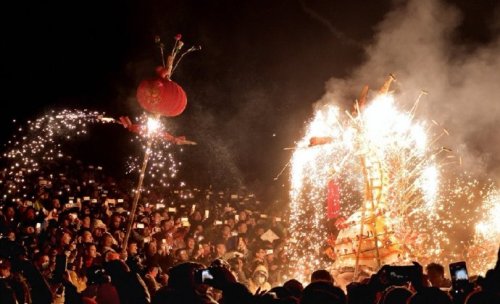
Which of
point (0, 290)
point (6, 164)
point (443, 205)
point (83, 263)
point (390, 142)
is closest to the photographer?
point (0, 290)

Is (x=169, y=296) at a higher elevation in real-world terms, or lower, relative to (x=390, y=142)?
lower

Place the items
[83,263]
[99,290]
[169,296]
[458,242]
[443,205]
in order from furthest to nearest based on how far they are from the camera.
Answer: [443,205], [458,242], [83,263], [99,290], [169,296]

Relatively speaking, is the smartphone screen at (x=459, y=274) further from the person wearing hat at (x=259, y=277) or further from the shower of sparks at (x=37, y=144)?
the shower of sparks at (x=37, y=144)

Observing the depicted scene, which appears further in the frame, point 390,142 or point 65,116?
point 65,116

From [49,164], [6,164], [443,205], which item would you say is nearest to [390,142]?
[49,164]

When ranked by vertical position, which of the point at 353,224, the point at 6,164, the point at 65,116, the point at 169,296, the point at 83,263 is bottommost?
the point at 169,296

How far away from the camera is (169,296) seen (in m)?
2.88

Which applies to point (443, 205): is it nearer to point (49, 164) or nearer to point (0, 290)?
point (49, 164)

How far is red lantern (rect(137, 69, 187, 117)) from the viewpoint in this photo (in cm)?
727

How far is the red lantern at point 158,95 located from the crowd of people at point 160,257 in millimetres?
2398

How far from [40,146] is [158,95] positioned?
648 cm

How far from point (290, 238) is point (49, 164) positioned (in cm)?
664

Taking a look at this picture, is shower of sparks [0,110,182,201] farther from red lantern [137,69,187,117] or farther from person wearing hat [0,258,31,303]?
person wearing hat [0,258,31,303]

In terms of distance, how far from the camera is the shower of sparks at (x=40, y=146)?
9.20 metres
